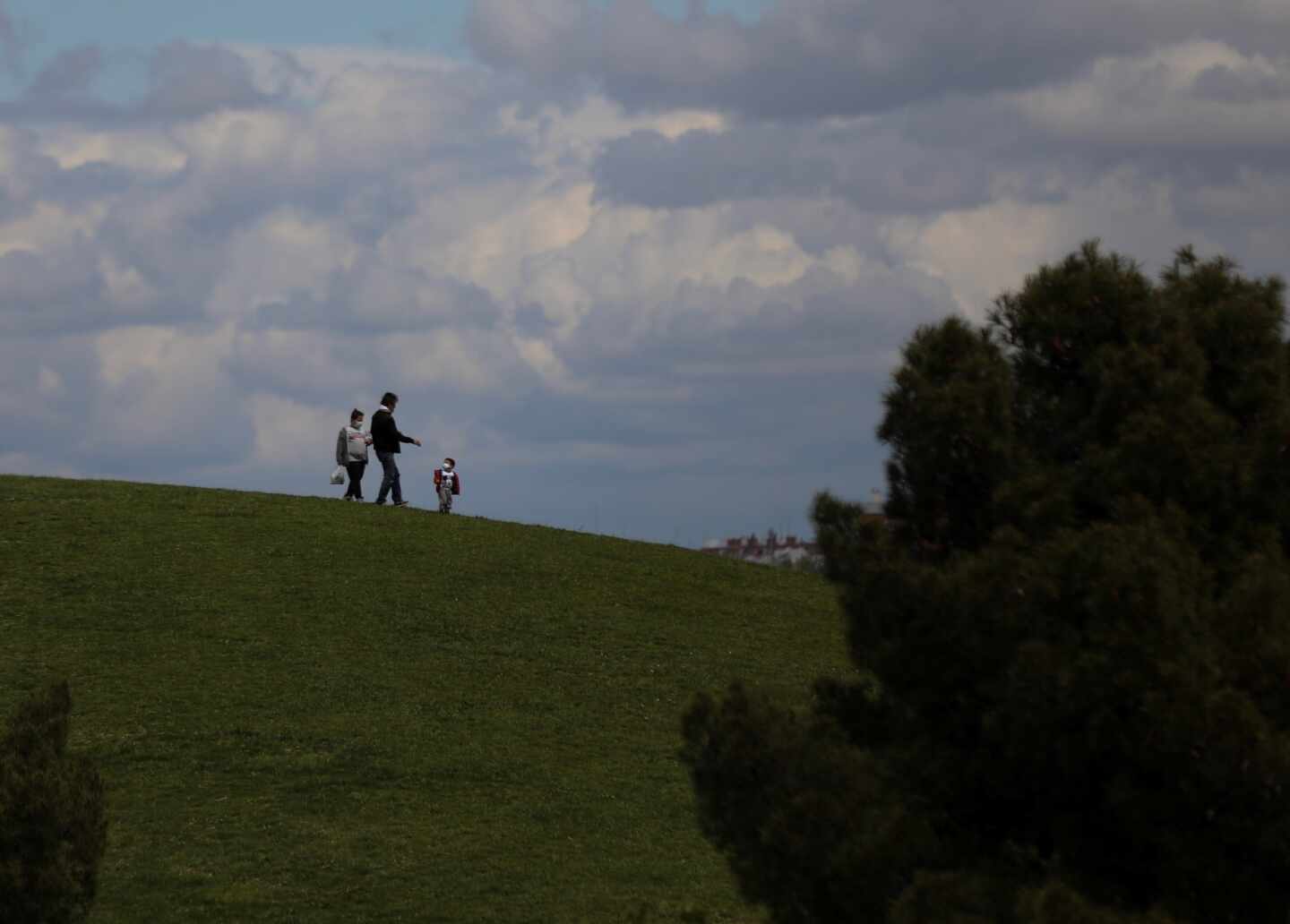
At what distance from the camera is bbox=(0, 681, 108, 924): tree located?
14.8m

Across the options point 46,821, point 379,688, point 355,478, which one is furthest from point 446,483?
point 46,821

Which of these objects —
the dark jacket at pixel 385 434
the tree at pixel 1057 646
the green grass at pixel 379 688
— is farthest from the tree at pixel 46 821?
the dark jacket at pixel 385 434

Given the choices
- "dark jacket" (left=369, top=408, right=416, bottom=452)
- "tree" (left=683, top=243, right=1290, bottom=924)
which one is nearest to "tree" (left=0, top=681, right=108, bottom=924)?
"tree" (left=683, top=243, right=1290, bottom=924)

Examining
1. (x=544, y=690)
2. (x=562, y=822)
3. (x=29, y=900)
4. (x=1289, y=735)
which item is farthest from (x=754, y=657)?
(x=1289, y=735)

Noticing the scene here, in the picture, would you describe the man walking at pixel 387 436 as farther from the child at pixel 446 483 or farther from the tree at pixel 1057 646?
the tree at pixel 1057 646

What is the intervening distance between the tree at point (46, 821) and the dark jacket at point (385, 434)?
21276 millimetres

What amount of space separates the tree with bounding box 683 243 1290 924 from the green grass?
10.5 metres

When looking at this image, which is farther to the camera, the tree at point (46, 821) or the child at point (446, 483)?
the child at point (446, 483)

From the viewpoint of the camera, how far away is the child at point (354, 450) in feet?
124

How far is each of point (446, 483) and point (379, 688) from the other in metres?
13.8

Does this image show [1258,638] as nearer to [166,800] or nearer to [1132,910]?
[1132,910]

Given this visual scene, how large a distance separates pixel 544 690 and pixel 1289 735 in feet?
65.6

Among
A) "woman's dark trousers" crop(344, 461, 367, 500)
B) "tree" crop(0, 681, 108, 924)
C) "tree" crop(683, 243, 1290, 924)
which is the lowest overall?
"tree" crop(0, 681, 108, 924)

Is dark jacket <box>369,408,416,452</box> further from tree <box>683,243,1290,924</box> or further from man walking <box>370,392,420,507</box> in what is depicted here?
tree <box>683,243,1290,924</box>
